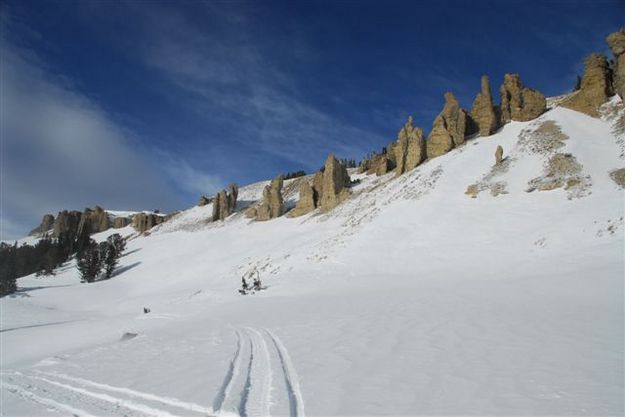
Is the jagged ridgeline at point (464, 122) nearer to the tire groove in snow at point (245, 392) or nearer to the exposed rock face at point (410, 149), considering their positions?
the exposed rock face at point (410, 149)

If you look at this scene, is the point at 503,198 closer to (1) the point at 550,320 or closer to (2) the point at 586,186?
(2) the point at 586,186

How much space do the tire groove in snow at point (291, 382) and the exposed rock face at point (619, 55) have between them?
139 ft

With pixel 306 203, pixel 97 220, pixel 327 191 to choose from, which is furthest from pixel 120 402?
pixel 97 220

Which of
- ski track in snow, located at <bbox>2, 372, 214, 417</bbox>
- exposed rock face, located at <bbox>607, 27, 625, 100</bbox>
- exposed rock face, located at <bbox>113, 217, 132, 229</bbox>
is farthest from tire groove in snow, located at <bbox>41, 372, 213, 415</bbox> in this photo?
exposed rock face, located at <bbox>113, 217, 132, 229</bbox>

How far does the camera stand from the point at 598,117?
38.8 m

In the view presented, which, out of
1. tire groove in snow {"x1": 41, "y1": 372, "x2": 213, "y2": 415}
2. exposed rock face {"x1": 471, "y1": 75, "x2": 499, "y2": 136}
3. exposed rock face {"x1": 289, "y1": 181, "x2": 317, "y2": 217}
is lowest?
tire groove in snow {"x1": 41, "y1": 372, "x2": 213, "y2": 415}

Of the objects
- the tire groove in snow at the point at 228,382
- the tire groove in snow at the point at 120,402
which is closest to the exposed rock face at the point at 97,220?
the tire groove in snow at the point at 120,402

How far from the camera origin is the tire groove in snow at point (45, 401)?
669 centimetres

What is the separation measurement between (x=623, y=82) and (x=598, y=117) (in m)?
3.77

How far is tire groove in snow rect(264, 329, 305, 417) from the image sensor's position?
6.03 metres

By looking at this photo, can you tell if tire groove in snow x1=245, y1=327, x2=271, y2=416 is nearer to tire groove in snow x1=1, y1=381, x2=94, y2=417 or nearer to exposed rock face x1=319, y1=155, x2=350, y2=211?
tire groove in snow x1=1, y1=381, x2=94, y2=417

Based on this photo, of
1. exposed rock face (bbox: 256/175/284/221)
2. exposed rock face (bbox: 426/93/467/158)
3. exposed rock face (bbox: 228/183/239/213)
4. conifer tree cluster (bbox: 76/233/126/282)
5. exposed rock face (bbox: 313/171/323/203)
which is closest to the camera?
exposed rock face (bbox: 426/93/467/158)

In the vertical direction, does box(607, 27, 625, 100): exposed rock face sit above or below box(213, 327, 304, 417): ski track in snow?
above

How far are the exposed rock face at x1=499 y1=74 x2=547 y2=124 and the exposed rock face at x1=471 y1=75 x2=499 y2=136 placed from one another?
5.20ft
